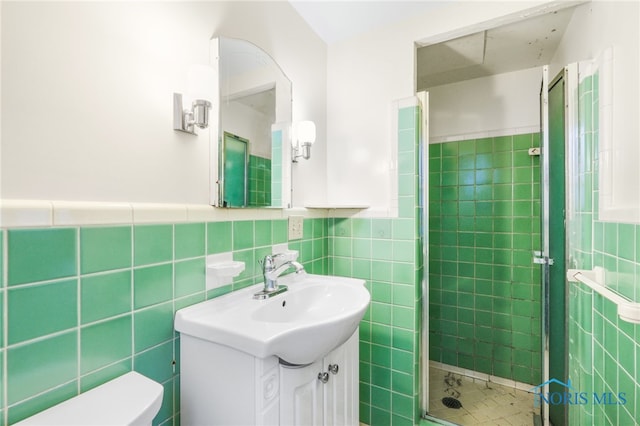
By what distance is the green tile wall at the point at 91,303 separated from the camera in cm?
61

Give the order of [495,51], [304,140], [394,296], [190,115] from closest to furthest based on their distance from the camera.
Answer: [190,115]
[304,140]
[394,296]
[495,51]

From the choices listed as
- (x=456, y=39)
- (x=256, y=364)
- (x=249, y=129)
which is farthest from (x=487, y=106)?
(x=256, y=364)

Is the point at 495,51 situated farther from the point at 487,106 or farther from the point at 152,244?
the point at 152,244

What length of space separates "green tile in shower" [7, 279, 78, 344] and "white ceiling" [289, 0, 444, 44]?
158cm

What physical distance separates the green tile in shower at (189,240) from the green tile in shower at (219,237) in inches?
1.1

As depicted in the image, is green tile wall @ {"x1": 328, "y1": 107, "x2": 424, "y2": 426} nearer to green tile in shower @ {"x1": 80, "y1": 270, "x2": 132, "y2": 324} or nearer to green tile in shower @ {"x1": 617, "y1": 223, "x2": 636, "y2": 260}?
green tile in shower @ {"x1": 617, "y1": 223, "x2": 636, "y2": 260}

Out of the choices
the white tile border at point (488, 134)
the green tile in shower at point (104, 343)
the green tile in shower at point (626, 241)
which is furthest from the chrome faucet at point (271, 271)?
the white tile border at point (488, 134)

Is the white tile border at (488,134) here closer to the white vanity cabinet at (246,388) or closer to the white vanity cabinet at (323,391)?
the white vanity cabinet at (323,391)

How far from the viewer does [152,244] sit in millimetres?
851

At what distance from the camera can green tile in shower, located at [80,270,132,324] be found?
0.71m

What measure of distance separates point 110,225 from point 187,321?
13.7 inches

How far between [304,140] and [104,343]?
111 centimetres

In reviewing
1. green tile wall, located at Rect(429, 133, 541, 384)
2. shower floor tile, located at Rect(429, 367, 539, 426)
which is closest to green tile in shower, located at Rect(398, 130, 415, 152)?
green tile wall, located at Rect(429, 133, 541, 384)

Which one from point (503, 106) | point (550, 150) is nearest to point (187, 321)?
point (550, 150)
